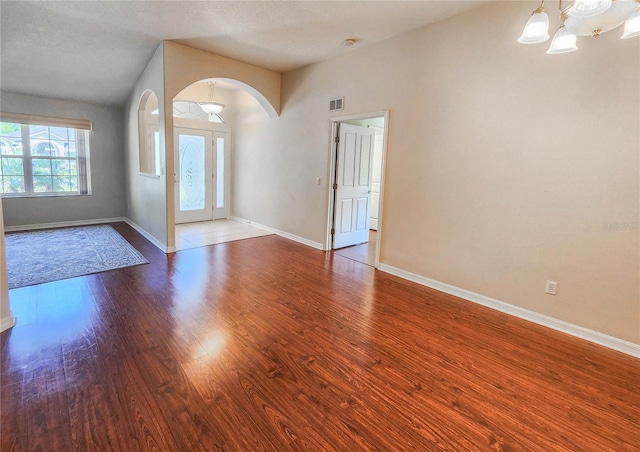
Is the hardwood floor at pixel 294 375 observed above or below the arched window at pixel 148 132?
below

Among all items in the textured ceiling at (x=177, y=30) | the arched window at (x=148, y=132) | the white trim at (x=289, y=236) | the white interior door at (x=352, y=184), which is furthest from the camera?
the arched window at (x=148, y=132)

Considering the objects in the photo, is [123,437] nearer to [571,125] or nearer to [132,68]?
[571,125]

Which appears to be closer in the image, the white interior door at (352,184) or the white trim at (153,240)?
the white trim at (153,240)

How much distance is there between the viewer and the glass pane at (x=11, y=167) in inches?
222

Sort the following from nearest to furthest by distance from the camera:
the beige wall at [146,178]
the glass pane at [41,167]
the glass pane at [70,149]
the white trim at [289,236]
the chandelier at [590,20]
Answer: the chandelier at [590,20] → the beige wall at [146,178] → the white trim at [289,236] → the glass pane at [41,167] → the glass pane at [70,149]

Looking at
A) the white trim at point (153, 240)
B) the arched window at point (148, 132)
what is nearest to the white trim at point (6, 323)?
the white trim at point (153, 240)

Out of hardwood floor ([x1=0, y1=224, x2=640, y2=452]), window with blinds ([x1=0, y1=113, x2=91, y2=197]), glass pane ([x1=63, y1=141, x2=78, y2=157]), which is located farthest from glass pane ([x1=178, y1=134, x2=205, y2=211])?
hardwood floor ([x1=0, y1=224, x2=640, y2=452])

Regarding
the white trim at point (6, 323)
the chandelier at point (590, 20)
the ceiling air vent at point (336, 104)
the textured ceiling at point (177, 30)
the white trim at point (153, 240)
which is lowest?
the white trim at point (6, 323)

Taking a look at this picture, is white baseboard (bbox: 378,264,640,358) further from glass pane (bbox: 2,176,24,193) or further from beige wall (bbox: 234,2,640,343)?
glass pane (bbox: 2,176,24,193)

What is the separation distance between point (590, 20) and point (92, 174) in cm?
784

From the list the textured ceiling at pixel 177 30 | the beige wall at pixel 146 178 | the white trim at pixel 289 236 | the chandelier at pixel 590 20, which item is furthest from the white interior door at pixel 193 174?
the chandelier at pixel 590 20

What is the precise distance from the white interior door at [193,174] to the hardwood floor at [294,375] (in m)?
3.60

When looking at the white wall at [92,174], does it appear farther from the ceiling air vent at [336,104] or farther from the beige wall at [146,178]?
the ceiling air vent at [336,104]

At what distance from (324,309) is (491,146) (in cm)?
227
